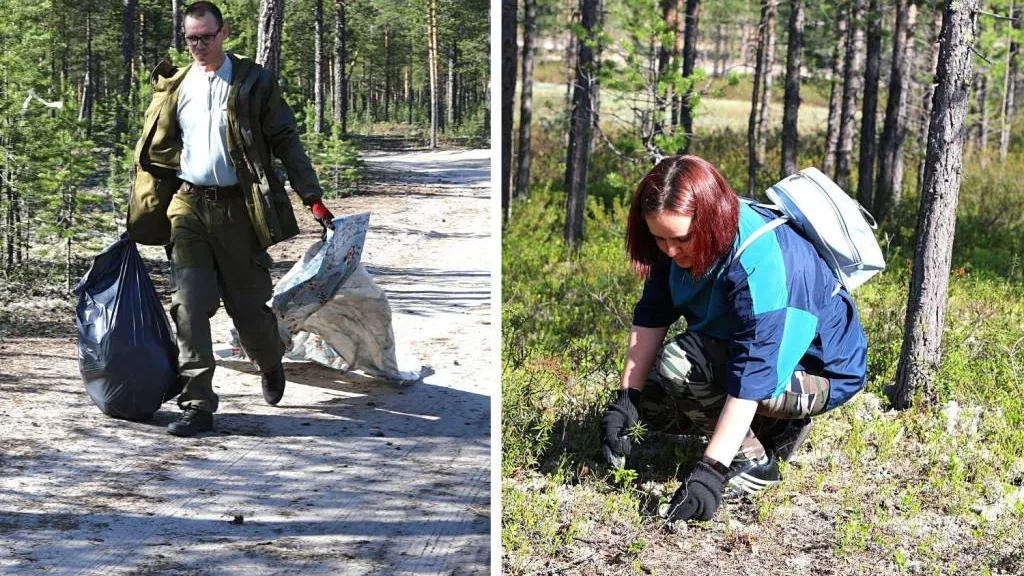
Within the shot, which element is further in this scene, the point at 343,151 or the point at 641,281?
the point at 641,281

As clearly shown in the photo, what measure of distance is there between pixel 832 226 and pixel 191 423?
7.60ft

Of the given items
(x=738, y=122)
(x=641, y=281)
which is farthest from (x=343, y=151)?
(x=738, y=122)

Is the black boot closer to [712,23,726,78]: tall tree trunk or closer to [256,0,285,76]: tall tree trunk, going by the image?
[256,0,285,76]: tall tree trunk

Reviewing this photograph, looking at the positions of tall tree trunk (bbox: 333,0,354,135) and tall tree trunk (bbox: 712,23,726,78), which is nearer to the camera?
tall tree trunk (bbox: 333,0,354,135)

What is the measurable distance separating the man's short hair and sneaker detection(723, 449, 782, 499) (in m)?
2.37

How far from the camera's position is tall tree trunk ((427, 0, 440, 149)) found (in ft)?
Result: 11.8

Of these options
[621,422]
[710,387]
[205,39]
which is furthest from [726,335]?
[205,39]

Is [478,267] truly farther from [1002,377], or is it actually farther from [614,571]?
[1002,377]

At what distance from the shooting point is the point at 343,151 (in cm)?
376

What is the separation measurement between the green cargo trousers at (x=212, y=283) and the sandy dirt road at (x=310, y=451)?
12cm

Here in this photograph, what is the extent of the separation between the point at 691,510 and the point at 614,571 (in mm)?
328

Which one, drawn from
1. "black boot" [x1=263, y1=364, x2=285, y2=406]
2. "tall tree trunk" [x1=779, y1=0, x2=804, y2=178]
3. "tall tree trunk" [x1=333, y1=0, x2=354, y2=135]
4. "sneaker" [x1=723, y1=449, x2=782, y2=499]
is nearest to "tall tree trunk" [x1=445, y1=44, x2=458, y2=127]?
"tall tree trunk" [x1=333, y1=0, x2=354, y2=135]

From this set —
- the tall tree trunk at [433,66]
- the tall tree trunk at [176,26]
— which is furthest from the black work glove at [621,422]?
the tall tree trunk at [176,26]

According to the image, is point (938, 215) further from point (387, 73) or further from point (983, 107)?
point (983, 107)
